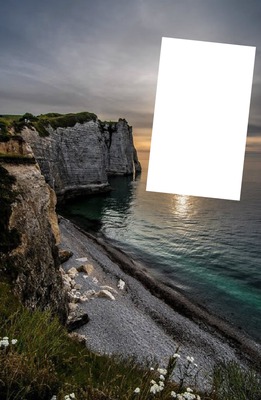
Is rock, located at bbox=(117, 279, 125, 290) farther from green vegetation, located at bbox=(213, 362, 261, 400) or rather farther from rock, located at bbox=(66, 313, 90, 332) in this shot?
green vegetation, located at bbox=(213, 362, 261, 400)

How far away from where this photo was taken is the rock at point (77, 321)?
1571 cm

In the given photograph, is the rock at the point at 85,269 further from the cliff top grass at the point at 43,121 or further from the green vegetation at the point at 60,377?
the cliff top grass at the point at 43,121

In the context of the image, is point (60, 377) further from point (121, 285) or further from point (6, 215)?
point (121, 285)

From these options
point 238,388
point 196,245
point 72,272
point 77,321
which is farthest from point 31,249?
point 196,245

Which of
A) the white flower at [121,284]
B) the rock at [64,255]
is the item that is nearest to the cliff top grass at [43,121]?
the rock at [64,255]

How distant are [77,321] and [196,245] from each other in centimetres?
2969

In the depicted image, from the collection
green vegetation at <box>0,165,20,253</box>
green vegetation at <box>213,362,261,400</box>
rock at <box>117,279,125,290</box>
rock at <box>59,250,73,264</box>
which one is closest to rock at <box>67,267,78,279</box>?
rock at <box>59,250,73,264</box>

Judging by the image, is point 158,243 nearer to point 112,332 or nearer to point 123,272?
point 123,272

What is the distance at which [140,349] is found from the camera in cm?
1631

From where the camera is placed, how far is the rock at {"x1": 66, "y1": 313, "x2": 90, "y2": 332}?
1571 centimetres

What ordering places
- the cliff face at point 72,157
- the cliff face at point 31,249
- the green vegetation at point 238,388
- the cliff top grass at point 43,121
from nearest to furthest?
the green vegetation at point 238,388, the cliff face at point 31,249, the cliff top grass at point 43,121, the cliff face at point 72,157

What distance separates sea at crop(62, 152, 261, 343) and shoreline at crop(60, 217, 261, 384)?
1.78m

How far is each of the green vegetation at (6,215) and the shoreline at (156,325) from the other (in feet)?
26.1

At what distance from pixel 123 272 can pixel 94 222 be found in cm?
2408
